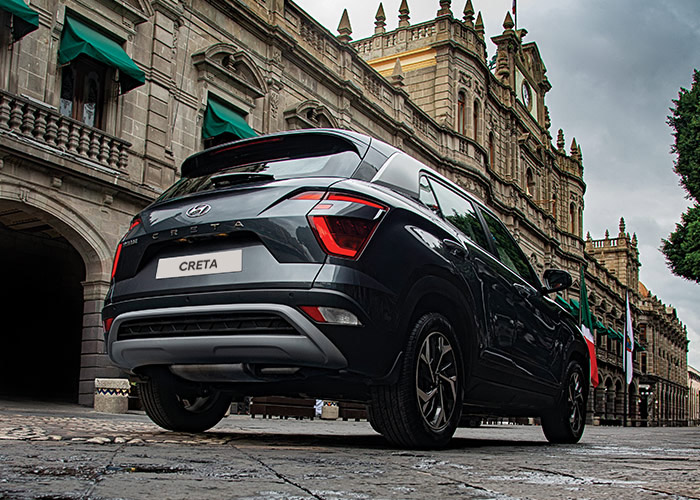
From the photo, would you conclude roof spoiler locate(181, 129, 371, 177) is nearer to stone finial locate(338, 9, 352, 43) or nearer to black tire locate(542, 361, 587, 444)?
black tire locate(542, 361, 587, 444)

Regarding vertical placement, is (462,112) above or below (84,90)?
above

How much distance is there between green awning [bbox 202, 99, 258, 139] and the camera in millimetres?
16656

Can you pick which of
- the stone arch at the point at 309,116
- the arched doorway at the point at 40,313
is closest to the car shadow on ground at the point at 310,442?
the arched doorway at the point at 40,313

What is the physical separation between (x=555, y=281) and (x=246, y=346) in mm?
3334

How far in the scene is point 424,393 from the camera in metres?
4.03

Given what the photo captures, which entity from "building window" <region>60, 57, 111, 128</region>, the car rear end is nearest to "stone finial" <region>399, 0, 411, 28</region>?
"building window" <region>60, 57, 111, 128</region>

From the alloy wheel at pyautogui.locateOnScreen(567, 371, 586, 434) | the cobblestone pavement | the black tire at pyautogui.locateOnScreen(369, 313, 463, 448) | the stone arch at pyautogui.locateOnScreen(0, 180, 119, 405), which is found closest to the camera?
the cobblestone pavement

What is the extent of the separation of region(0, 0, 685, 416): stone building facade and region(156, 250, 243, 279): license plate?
9050 millimetres

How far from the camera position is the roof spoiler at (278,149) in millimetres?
4250

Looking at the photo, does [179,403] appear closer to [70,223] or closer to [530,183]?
[70,223]

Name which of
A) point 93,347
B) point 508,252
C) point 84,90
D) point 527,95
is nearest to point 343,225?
point 508,252

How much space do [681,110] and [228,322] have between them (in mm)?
20149

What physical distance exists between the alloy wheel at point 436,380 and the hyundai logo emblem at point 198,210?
1.36 meters

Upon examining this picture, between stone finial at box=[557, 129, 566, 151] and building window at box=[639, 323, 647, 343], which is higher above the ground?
stone finial at box=[557, 129, 566, 151]
